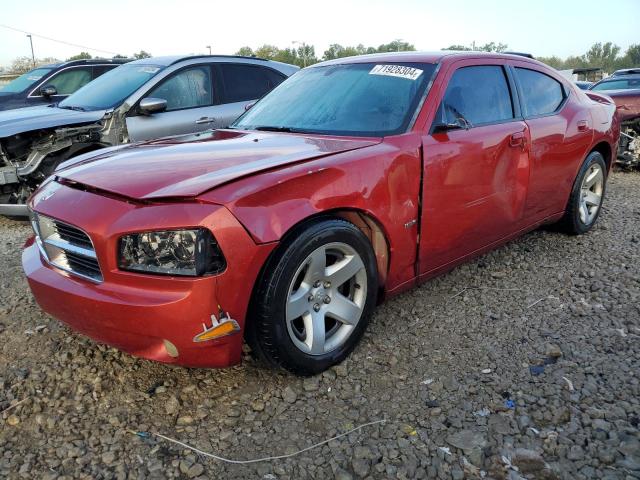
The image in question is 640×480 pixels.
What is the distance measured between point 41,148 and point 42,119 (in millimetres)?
292

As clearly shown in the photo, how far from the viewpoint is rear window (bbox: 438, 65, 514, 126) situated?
325 cm

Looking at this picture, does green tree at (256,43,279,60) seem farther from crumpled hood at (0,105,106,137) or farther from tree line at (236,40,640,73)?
crumpled hood at (0,105,106,137)

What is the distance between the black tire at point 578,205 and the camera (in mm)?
4480

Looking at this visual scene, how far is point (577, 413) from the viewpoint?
234 cm

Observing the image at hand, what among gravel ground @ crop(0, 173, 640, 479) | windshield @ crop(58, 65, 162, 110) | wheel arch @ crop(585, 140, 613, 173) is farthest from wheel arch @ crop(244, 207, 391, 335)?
windshield @ crop(58, 65, 162, 110)

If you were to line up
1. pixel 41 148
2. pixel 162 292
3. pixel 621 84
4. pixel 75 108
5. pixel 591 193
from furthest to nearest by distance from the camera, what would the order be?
pixel 621 84
pixel 75 108
pixel 41 148
pixel 591 193
pixel 162 292

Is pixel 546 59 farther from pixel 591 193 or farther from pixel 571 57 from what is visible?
pixel 591 193

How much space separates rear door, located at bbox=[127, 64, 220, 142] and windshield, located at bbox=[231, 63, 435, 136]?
83.6 inches

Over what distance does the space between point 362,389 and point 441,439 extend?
1.58 feet

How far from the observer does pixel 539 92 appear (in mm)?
4102

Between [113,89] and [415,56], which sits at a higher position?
[415,56]

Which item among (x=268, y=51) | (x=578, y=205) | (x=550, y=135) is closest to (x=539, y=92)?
(x=550, y=135)

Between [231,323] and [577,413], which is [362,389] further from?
[577,413]

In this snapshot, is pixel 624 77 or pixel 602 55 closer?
pixel 624 77
